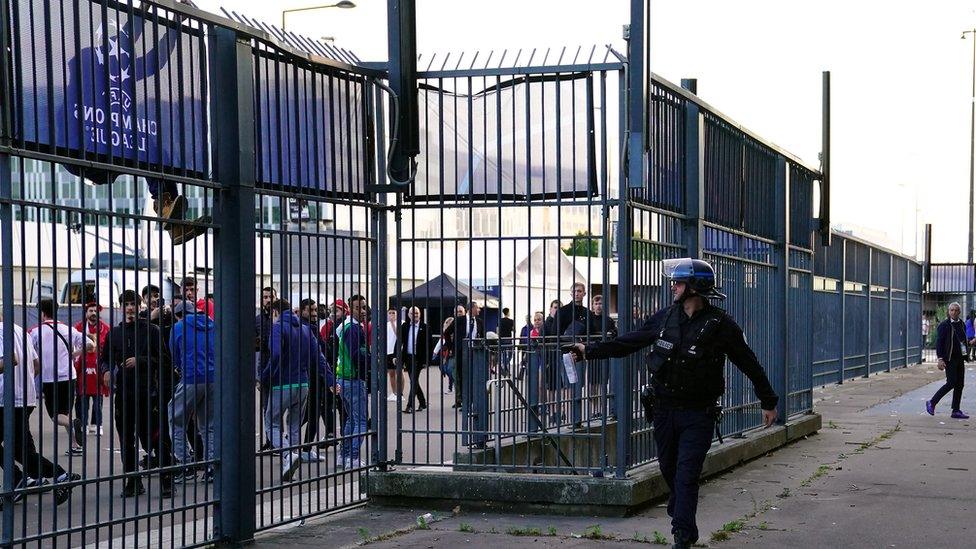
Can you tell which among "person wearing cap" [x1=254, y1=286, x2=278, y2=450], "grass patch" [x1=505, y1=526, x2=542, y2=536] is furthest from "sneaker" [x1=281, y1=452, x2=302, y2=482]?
"grass patch" [x1=505, y1=526, x2=542, y2=536]

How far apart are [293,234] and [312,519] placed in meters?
1.96

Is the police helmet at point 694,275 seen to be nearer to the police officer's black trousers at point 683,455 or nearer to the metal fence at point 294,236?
the police officer's black trousers at point 683,455

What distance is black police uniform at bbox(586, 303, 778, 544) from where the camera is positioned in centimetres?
770

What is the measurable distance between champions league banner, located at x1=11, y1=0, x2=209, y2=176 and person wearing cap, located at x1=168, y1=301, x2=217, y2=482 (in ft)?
3.05

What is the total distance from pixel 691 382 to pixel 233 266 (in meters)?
2.76

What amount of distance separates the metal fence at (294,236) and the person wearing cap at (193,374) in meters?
0.05

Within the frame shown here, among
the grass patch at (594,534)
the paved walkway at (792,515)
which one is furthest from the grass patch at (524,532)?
the grass patch at (594,534)

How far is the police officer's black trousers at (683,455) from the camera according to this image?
→ 24.8ft

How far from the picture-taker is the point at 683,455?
765cm

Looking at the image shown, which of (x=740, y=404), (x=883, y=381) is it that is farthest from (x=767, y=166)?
(x=883, y=381)

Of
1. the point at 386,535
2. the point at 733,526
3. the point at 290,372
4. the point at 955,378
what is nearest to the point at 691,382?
the point at 733,526

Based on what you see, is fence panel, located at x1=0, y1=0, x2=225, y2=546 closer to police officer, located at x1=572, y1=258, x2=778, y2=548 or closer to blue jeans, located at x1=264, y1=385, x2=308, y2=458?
blue jeans, located at x1=264, y1=385, x2=308, y2=458

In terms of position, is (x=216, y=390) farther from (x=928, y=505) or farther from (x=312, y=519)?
(x=928, y=505)

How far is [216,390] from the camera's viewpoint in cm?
787
